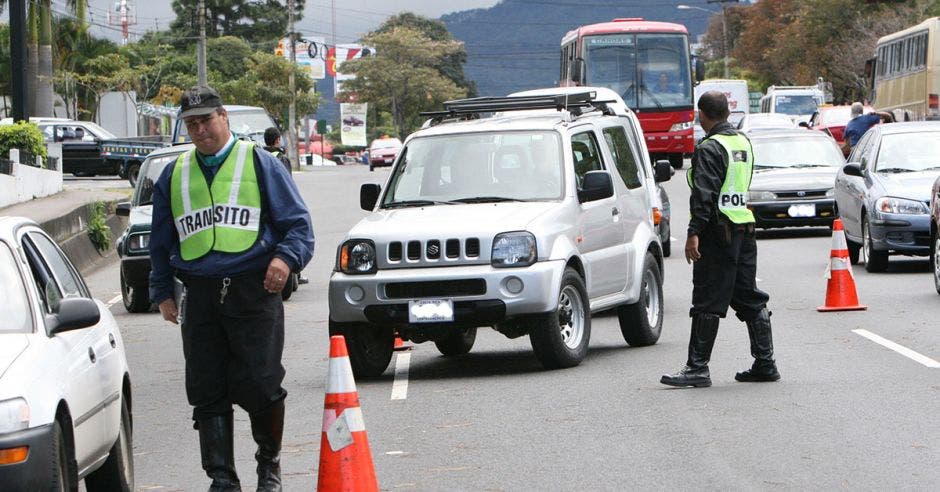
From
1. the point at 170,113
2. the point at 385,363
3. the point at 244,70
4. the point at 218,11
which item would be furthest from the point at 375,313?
the point at 218,11

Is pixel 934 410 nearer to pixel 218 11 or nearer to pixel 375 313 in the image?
pixel 375 313

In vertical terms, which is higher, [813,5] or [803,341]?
[813,5]

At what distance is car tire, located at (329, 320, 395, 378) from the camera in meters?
12.2

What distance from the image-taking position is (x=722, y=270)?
36.4 ft

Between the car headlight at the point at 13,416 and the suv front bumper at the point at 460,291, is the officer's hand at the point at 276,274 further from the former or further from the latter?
the suv front bumper at the point at 460,291

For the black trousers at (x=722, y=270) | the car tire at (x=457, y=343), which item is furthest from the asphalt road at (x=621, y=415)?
the black trousers at (x=722, y=270)

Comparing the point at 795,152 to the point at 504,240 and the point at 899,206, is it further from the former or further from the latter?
the point at 504,240

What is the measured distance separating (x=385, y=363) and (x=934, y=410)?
171 inches

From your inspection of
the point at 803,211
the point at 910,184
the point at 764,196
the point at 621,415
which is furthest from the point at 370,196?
the point at 803,211

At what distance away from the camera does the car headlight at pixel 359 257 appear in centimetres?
1211

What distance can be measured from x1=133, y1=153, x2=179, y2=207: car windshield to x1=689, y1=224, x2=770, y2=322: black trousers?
9.43m

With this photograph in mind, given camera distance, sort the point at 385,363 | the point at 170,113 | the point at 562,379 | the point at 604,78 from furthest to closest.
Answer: the point at 170,113
the point at 604,78
the point at 385,363
the point at 562,379

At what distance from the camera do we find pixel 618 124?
14.7 meters

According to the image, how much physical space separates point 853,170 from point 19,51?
58.0 feet
